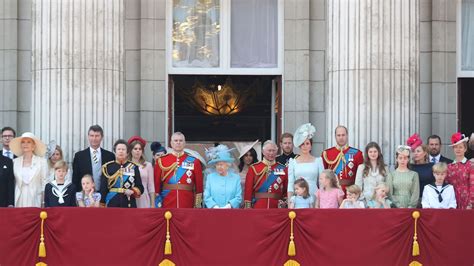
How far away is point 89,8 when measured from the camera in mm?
16172

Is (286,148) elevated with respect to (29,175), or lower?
elevated

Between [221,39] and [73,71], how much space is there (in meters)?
3.10

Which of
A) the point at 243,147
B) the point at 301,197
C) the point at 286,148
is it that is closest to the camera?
the point at 301,197

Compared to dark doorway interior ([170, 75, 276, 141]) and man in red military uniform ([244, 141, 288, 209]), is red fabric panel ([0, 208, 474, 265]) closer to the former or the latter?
man in red military uniform ([244, 141, 288, 209])

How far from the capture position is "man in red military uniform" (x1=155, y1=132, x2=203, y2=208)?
48.5ft

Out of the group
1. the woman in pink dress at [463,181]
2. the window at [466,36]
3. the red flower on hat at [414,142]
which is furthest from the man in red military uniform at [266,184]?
the window at [466,36]

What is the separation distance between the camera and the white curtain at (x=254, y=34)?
18266mm

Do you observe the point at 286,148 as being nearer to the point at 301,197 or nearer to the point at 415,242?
the point at 301,197

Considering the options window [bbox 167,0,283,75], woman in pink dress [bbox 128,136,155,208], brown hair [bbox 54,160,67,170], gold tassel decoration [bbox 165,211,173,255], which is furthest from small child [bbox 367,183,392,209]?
window [bbox 167,0,283,75]

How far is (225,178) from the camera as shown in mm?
14547

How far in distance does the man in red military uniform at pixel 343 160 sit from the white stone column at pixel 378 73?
117 cm

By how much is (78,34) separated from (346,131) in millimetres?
4349

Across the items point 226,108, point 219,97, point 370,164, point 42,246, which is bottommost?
point 42,246

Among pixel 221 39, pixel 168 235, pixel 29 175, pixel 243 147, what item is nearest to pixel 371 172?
pixel 168 235
